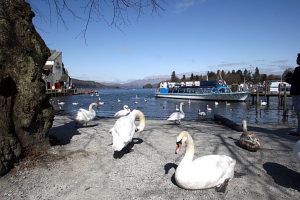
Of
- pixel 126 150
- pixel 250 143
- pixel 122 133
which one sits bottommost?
pixel 126 150

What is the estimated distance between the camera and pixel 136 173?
293 inches

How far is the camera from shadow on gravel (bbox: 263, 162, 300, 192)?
6824 millimetres

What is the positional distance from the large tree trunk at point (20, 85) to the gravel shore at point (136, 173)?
58cm

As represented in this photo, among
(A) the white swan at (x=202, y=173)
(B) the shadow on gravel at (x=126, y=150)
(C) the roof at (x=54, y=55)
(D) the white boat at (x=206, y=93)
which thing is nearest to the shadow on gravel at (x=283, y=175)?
(A) the white swan at (x=202, y=173)

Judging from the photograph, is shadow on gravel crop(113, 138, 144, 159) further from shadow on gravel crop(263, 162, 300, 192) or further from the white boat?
the white boat

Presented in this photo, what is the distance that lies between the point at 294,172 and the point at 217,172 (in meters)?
2.29

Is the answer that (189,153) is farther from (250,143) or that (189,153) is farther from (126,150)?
(250,143)

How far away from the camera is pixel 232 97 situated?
65.6 metres

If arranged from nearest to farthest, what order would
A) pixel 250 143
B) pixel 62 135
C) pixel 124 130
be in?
pixel 124 130 → pixel 250 143 → pixel 62 135

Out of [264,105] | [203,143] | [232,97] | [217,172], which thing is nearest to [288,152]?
[203,143]

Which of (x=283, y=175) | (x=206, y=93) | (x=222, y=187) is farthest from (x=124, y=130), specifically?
(x=206, y=93)

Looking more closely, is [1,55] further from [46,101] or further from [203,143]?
[203,143]

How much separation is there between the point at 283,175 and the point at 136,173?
3277mm

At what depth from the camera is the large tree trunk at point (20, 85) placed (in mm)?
7461
